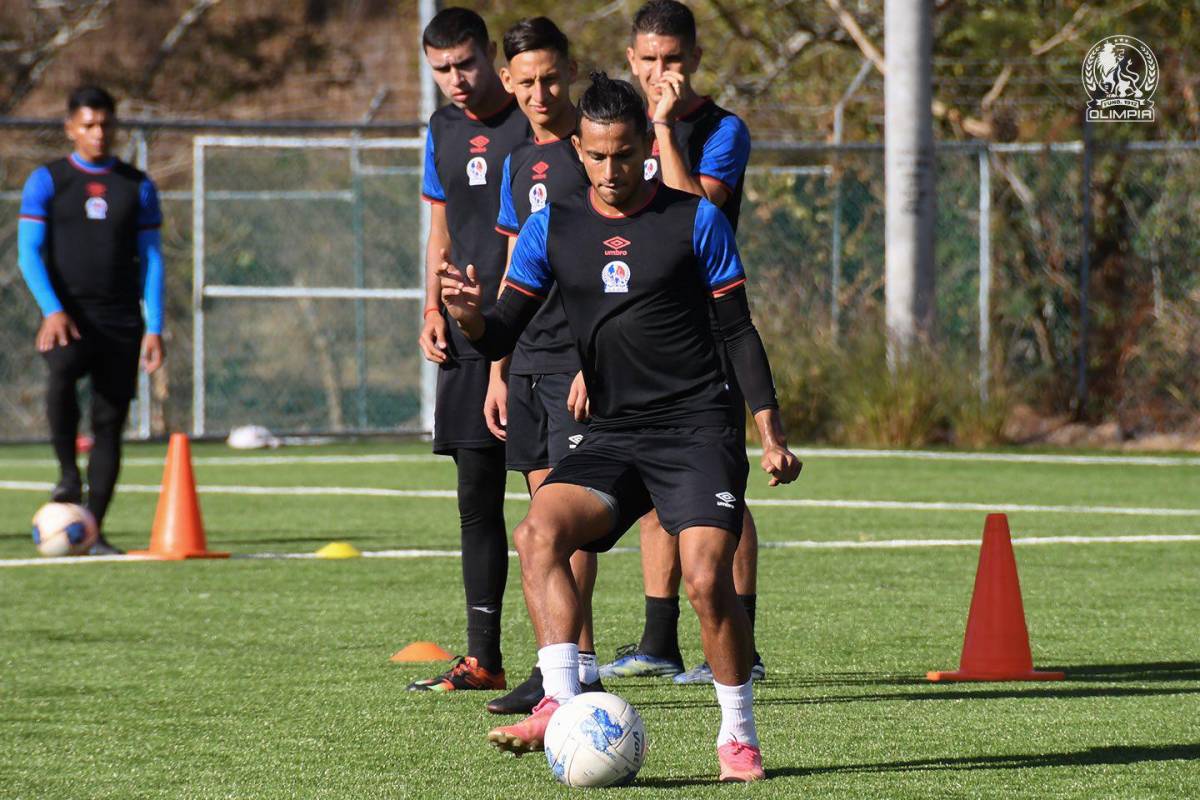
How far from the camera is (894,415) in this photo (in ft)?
57.3

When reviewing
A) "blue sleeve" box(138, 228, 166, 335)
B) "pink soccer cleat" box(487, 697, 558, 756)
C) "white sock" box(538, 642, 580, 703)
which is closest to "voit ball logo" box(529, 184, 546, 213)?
"white sock" box(538, 642, 580, 703)

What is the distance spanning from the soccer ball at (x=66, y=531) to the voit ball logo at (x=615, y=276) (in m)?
5.68

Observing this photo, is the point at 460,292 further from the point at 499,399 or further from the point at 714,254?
the point at 499,399

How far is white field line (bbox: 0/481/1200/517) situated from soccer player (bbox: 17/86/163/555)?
2235 mm

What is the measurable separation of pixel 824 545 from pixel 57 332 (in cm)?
418

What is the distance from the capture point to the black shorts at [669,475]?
541cm

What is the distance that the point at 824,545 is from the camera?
1094 cm

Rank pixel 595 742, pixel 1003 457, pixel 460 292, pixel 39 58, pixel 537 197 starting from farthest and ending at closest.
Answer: pixel 39 58 → pixel 1003 457 → pixel 537 197 → pixel 460 292 → pixel 595 742

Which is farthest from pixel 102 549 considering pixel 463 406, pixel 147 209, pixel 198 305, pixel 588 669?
pixel 198 305

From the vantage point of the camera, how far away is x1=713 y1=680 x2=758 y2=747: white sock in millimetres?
5277

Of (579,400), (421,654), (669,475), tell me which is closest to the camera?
(669,475)

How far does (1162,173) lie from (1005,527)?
12931 mm

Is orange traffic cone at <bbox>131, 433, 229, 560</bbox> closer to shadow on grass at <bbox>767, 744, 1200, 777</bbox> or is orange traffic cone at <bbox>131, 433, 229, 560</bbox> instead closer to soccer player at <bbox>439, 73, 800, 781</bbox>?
soccer player at <bbox>439, 73, 800, 781</bbox>

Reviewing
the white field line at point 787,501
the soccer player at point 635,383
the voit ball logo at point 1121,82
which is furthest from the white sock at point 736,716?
the voit ball logo at point 1121,82
